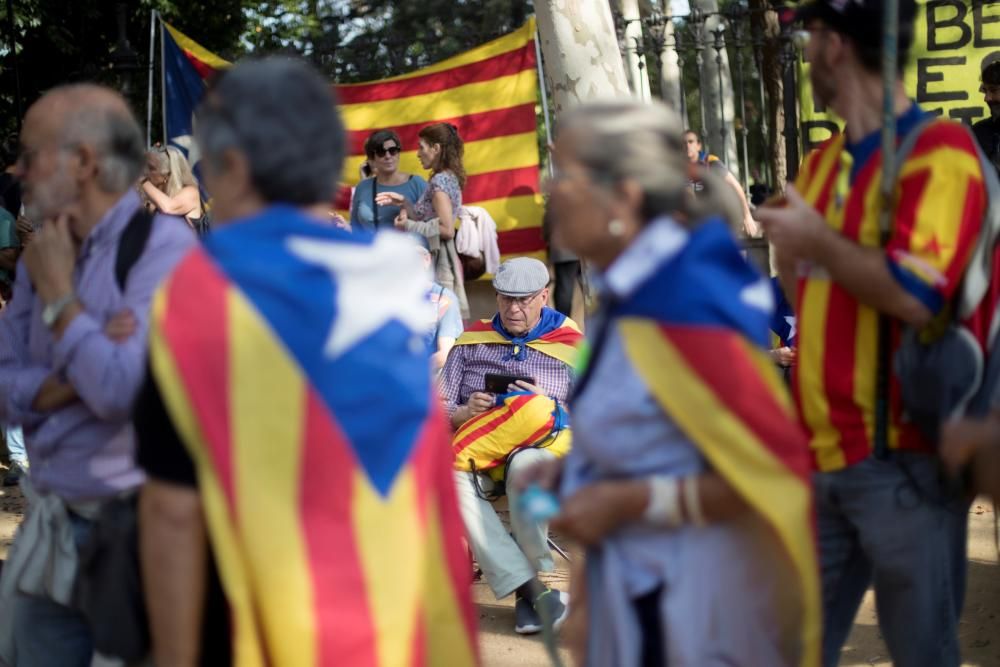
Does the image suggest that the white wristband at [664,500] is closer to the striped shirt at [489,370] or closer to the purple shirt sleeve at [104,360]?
the purple shirt sleeve at [104,360]

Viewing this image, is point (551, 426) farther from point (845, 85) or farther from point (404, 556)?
point (404, 556)

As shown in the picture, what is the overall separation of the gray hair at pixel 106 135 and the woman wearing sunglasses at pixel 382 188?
191 inches

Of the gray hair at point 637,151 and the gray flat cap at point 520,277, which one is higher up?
the gray hair at point 637,151

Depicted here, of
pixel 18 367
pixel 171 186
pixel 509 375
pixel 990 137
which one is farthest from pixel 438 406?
pixel 171 186

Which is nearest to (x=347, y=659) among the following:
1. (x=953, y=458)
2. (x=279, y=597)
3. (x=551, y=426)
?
(x=279, y=597)

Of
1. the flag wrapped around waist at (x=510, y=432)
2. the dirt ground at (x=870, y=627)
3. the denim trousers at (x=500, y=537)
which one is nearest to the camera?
the dirt ground at (x=870, y=627)

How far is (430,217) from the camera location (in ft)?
25.8

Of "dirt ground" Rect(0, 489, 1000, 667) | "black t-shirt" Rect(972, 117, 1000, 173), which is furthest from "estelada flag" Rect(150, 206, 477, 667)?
"black t-shirt" Rect(972, 117, 1000, 173)

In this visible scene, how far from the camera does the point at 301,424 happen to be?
2150mm

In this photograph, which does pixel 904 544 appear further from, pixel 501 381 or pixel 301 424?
pixel 501 381

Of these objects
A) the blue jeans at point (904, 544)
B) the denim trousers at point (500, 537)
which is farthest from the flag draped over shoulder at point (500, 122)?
the blue jeans at point (904, 544)

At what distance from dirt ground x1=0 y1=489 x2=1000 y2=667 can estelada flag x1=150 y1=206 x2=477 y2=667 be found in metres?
2.84

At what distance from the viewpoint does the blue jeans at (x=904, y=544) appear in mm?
2879

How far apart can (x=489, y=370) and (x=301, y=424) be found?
3.60 metres
